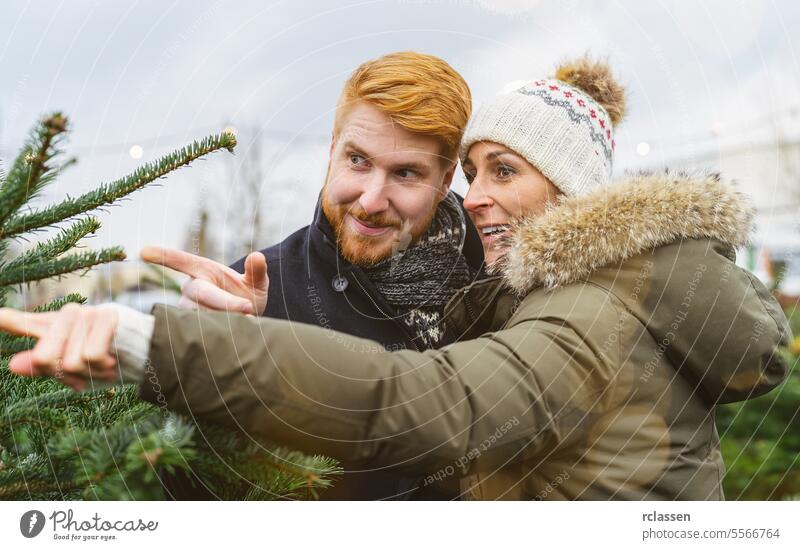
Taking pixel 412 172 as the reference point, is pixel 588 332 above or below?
below

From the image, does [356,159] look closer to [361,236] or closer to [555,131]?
[361,236]

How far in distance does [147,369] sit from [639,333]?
0.57 meters

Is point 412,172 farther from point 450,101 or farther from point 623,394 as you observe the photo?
point 623,394

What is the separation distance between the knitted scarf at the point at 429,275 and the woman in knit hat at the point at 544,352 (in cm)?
4

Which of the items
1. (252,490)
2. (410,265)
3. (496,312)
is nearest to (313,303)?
(410,265)

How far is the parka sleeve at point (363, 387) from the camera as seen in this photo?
62 centimetres

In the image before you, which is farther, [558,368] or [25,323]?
[558,368]

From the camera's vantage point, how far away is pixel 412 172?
1.08m

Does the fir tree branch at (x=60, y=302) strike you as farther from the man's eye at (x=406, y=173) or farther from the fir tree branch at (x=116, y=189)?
the man's eye at (x=406, y=173)

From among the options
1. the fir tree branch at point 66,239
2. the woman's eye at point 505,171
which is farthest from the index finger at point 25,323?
the woman's eye at point 505,171

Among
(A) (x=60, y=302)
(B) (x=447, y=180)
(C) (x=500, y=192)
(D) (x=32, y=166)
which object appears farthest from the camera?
(B) (x=447, y=180)

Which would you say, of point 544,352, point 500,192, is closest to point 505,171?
point 500,192

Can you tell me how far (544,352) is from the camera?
75 cm

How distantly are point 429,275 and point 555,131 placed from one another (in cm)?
30
